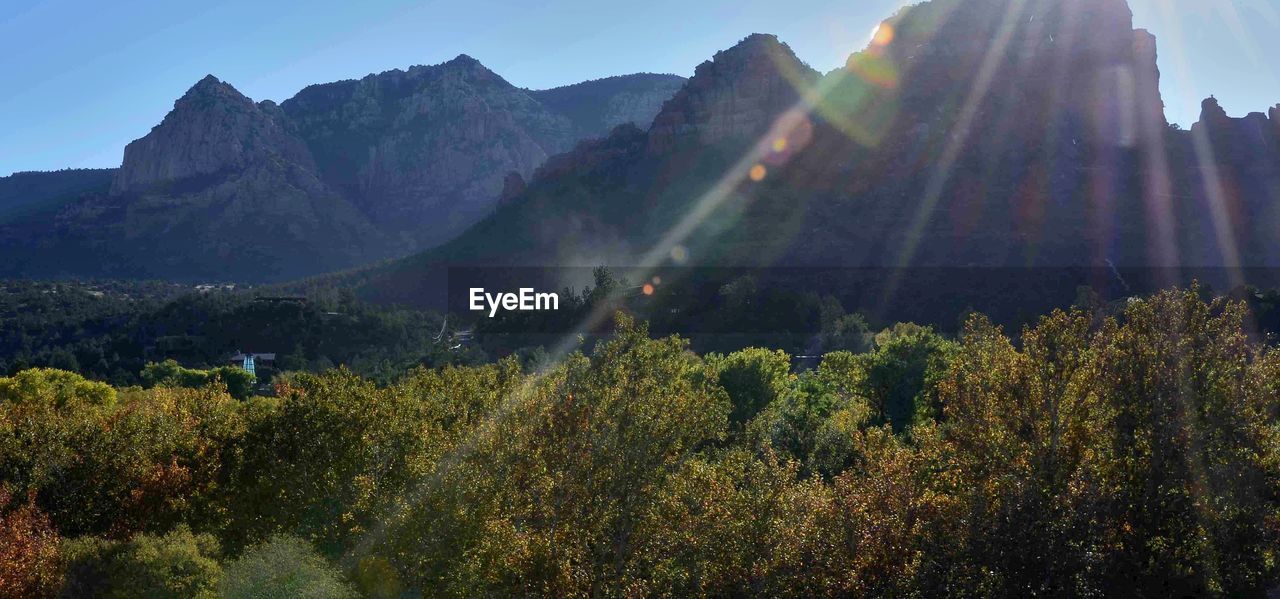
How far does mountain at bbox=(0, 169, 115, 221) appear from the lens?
128m

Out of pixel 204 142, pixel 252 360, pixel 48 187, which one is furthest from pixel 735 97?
pixel 48 187

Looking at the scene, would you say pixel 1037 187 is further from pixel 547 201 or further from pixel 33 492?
pixel 33 492

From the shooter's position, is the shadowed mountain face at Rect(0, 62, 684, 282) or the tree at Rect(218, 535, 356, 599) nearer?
the tree at Rect(218, 535, 356, 599)

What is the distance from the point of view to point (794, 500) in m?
13.4

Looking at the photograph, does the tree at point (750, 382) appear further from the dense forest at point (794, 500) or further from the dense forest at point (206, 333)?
the dense forest at point (206, 333)

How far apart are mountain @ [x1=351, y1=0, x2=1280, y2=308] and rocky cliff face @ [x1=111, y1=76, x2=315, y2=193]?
52.2 m

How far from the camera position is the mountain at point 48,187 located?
420 feet

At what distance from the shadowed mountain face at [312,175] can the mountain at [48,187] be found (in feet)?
2.64

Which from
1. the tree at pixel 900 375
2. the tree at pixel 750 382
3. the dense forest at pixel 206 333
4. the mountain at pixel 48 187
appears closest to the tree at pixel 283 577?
the tree at pixel 750 382

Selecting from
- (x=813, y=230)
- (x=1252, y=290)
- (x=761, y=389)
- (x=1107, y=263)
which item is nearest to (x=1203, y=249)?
(x=1107, y=263)

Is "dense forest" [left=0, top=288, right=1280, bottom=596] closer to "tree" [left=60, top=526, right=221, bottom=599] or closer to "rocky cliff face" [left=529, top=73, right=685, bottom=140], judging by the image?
"tree" [left=60, top=526, right=221, bottom=599]

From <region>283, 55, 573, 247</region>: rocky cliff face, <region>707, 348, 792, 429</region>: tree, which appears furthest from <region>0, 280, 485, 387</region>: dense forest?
<region>283, 55, 573, 247</region>: rocky cliff face

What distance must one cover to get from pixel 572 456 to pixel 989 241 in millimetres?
53605

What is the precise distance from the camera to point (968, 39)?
83.4m
